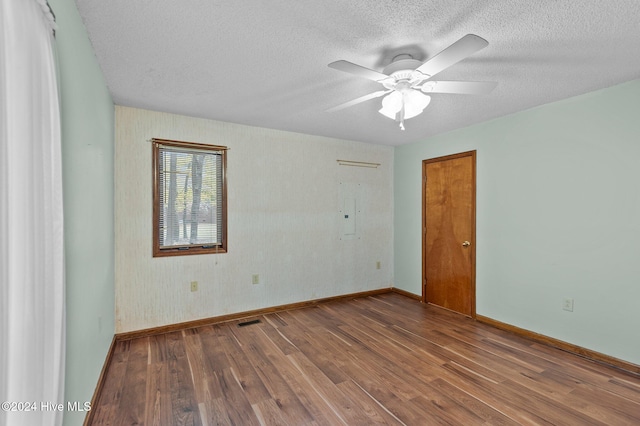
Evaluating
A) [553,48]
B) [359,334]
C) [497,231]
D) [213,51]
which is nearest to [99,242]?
[213,51]

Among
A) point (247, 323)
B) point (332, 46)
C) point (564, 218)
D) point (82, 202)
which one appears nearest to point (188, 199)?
point (247, 323)

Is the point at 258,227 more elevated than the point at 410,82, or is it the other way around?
the point at 410,82

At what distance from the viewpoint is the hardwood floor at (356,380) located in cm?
194

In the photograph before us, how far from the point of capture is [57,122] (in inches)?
43.5

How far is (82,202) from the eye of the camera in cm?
172

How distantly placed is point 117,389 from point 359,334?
2191 millimetres

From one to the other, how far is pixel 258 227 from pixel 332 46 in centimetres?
248

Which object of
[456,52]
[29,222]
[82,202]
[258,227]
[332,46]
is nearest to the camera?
[29,222]

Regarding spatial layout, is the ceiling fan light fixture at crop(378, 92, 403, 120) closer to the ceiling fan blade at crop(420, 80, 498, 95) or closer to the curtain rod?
the ceiling fan blade at crop(420, 80, 498, 95)

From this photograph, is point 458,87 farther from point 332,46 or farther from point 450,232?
point 450,232

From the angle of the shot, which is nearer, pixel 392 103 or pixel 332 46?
pixel 332 46

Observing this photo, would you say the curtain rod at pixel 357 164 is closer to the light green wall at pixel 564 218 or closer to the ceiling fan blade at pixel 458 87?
the light green wall at pixel 564 218

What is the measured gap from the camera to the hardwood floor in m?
1.94

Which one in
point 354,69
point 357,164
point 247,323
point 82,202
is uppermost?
point 354,69
